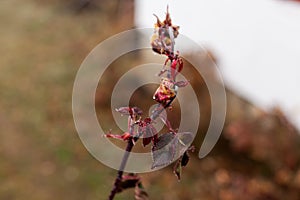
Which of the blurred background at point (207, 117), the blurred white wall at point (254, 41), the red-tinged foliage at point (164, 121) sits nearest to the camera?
the red-tinged foliage at point (164, 121)

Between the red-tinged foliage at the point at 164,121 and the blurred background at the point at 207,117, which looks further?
the blurred background at the point at 207,117

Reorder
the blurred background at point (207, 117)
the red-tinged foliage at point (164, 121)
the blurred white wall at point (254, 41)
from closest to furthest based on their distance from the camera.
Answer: the red-tinged foliage at point (164, 121)
the blurred background at point (207, 117)
the blurred white wall at point (254, 41)

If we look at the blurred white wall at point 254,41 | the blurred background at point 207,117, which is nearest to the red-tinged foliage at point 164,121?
the blurred background at point 207,117

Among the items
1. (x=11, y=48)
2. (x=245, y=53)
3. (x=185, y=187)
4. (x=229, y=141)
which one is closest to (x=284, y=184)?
(x=185, y=187)

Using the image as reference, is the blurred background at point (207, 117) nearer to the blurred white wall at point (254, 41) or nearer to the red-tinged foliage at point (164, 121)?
the blurred white wall at point (254, 41)

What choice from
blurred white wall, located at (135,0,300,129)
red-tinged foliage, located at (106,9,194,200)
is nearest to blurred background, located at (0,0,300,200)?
blurred white wall, located at (135,0,300,129)

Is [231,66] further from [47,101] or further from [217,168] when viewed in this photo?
[47,101]

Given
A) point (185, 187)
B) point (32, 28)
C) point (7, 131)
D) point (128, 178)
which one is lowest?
point (185, 187)

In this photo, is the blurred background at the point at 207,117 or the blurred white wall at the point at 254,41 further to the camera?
the blurred white wall at the point at 254,41

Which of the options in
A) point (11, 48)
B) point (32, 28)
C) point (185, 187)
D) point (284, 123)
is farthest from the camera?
point (32, 28)
